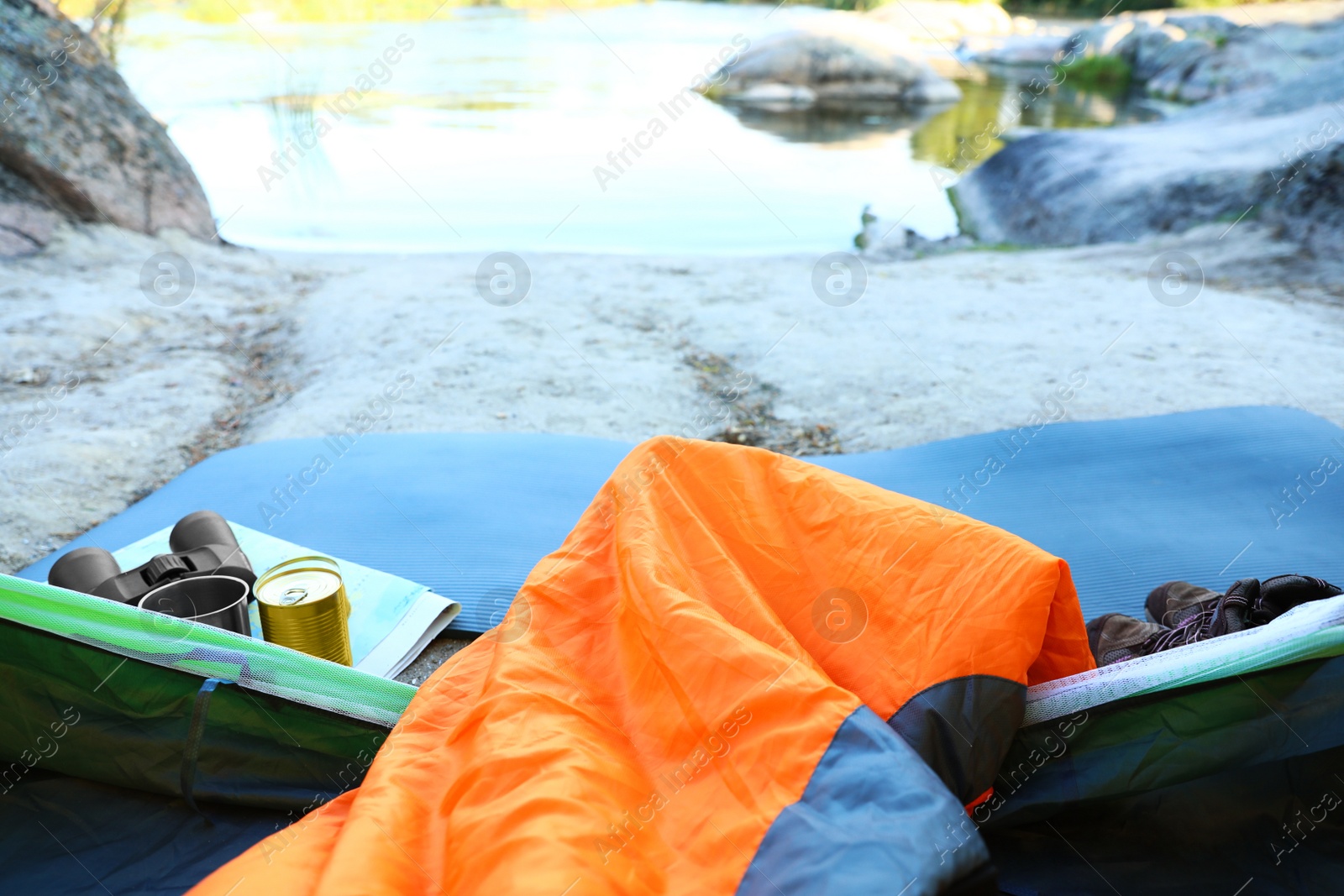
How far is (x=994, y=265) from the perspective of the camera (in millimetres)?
4297

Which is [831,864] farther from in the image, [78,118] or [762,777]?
[78,118]

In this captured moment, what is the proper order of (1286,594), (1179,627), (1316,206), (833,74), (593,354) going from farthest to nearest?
(833,74) → (1316,206) → (593,354) → (1179,627) → (1286,594)

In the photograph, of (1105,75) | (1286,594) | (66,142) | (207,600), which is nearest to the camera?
(1286,594)

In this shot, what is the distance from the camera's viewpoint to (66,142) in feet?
12.8

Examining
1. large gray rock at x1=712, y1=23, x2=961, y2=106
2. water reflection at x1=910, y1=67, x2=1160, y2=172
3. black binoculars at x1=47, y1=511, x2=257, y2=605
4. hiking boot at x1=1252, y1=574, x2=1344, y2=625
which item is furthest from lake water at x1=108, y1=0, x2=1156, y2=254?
hiking boot at x1=1252, y1=574, x2=1344, y2=625

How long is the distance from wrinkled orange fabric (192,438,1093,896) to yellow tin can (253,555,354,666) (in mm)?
315

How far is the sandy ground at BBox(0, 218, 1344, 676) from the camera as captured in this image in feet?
8.44

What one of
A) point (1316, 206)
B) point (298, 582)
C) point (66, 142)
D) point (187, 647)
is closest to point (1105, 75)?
point (1316, 206)

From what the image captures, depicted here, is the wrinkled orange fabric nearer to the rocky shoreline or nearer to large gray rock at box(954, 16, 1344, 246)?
the rocky shoreline

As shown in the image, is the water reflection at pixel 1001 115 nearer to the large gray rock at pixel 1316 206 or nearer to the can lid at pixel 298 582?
the large gray rock at pixel 1316 206

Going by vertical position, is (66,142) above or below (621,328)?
above

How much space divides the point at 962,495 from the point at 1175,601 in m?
0.58

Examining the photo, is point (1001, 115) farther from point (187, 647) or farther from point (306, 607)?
point (187, 647)

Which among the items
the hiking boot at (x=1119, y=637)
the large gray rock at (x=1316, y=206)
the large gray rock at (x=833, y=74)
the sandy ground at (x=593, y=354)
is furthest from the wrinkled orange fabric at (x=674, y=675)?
the large gray rock at (x=833, y=74)
